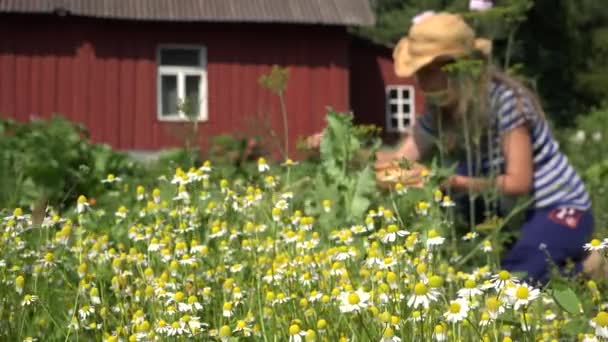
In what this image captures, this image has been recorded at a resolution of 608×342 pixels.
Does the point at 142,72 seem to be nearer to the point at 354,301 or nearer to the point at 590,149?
the point at 590,149

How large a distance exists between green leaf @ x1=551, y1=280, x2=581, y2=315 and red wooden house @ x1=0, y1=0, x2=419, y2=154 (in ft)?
41.3

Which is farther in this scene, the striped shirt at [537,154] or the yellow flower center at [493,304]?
the striped shirt at [537,154]

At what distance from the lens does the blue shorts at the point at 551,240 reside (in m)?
4.02

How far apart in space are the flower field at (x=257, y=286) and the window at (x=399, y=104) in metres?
16.8

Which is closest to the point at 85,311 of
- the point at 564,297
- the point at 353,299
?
the point at 353,299

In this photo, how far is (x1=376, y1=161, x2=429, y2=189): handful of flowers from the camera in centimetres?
274

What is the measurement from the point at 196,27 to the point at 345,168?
37.8ft

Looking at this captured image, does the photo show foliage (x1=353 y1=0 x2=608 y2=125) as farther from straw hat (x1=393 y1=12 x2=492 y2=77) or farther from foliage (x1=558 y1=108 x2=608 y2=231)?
straw hat (x1=393 y1=12 x2=492 y2=77)

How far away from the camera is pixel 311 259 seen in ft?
7.66

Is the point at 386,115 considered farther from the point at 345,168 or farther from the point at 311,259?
the point at 311,259

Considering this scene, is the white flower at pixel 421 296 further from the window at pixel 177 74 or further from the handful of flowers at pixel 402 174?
the window at pixel 177 74

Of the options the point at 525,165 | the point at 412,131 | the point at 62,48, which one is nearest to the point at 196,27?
the point at 62,48

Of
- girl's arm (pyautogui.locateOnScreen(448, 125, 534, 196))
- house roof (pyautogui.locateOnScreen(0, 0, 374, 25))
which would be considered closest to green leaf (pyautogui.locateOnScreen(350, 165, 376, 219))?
girl's arm (pyautogui.locateOnScreen(448, 125, 534, 196))

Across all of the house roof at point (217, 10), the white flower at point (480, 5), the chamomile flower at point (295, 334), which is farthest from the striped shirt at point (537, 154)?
the house roof at point (217, 10)
